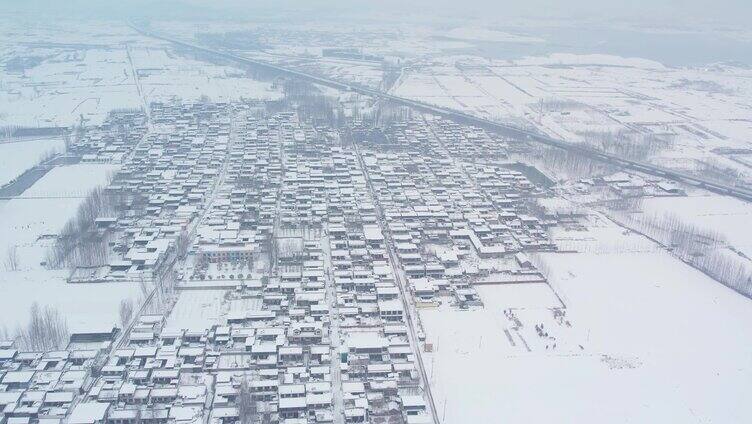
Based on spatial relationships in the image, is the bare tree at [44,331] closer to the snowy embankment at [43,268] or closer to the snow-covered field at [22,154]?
the snowy embankment at [43,268]

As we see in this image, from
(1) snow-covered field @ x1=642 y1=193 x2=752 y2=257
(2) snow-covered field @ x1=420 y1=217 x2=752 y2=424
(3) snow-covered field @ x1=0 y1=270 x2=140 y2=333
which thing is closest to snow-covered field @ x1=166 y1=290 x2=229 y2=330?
(3) snow-covered field @ x1=0 y1=270 x2=140 y2=333

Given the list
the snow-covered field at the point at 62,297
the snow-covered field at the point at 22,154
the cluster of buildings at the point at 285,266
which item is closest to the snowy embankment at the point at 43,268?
the snow-covered field at the point at 62,297

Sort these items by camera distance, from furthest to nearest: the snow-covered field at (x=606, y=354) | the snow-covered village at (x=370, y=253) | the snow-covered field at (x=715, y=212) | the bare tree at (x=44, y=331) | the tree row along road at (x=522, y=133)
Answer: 1. the tree row along road at (x=522, y=133)
2. the snow-covered field at (x=715, y=212)
3. the bare tree at (x=44, y=331)
4. the snow-covered village at (x=370, y=253)
5. the snow-covered field at (x=606, y=354)

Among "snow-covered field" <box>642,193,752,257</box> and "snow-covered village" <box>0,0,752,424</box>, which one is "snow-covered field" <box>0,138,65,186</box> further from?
"snow-covered field" <box>642,193,752,257</box>

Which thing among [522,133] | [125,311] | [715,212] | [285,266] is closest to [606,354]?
[285,266]

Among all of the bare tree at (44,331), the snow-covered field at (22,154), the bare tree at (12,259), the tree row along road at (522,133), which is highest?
the tree row along road at (522,133)

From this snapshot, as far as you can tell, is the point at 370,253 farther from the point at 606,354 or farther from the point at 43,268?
the point at 43,268
